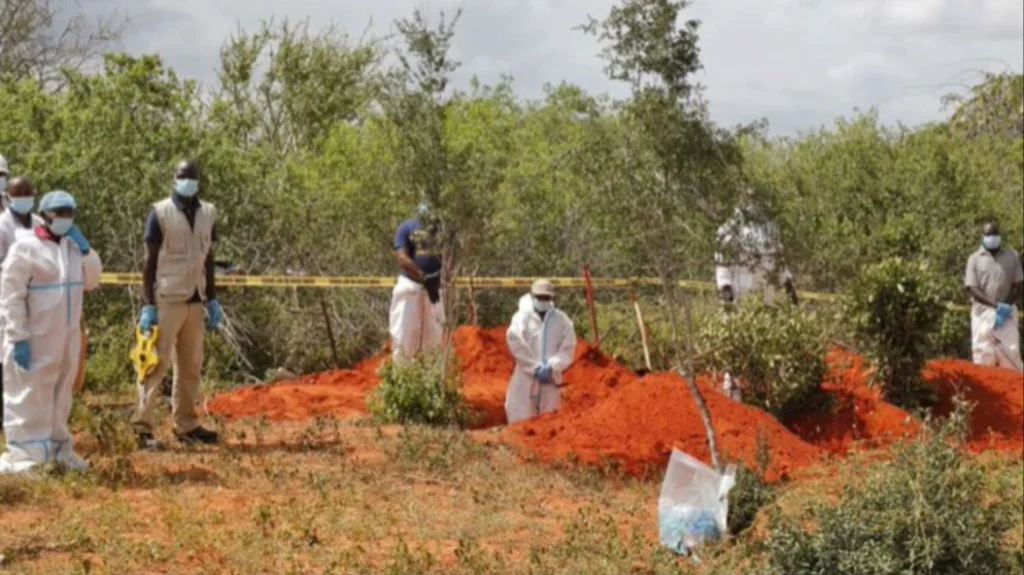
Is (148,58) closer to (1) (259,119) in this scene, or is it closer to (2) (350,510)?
(1) (259,119)

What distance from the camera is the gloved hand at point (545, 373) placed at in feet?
45.8

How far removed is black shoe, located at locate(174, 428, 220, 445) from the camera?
11.9 m

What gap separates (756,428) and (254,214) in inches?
290

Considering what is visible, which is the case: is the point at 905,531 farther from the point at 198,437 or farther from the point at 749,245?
the point at 198,437

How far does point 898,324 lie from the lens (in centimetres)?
1480

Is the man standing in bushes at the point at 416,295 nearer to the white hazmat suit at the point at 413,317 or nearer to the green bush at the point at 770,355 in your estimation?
the white hazmat suit at the point at 413,317

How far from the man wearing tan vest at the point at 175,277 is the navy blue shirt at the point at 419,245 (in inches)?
105

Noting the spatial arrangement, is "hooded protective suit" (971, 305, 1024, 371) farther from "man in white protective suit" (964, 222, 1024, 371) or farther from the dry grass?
the dry grass

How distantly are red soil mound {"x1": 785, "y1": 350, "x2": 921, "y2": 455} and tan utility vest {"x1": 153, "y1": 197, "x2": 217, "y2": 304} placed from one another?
5.26 metres

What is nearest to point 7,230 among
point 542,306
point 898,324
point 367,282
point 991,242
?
point 542,306

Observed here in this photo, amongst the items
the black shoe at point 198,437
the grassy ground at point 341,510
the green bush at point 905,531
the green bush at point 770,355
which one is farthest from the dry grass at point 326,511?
the green bush at point 770,355

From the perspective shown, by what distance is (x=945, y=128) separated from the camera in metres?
25.3

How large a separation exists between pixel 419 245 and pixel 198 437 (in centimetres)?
308

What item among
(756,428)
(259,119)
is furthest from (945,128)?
(756,428)
